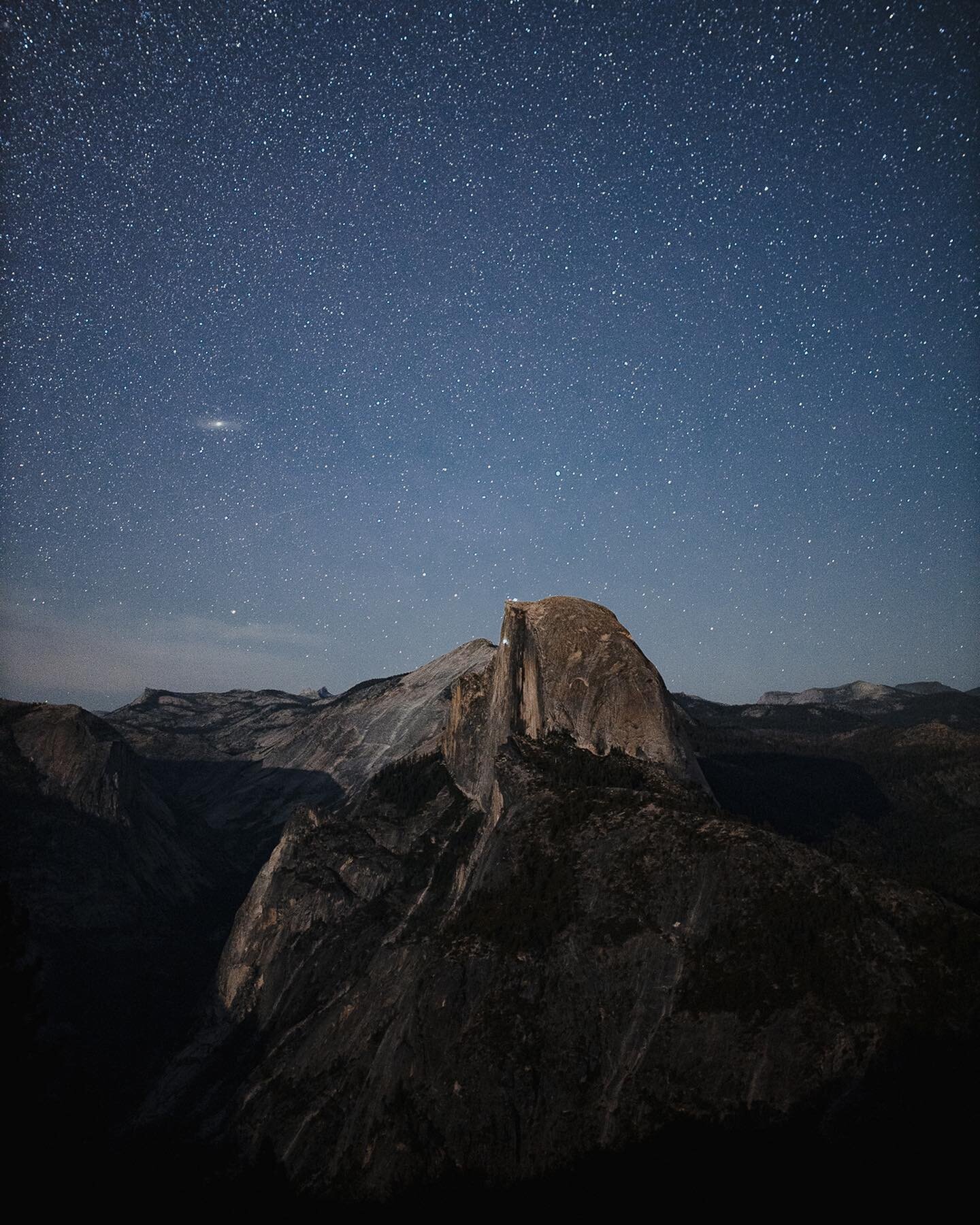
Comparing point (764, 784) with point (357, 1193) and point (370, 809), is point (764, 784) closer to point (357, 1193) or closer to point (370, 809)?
point (370, 809)

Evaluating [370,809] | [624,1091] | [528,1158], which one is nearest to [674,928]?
[624,1091]

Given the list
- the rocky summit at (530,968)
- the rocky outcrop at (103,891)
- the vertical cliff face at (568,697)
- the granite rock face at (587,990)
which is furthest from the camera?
the rocky outcrop at (103,891)

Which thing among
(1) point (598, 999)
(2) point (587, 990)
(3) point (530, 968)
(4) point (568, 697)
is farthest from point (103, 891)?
(1) point (598, 999)

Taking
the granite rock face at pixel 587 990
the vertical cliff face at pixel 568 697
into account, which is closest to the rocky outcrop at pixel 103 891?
the granite rock face at pixel 587 990

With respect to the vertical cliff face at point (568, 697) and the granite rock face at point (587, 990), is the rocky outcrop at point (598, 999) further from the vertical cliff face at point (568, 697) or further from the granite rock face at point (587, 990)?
the vertical cliff face at point (568, 697)

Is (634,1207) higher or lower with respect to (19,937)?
lower
